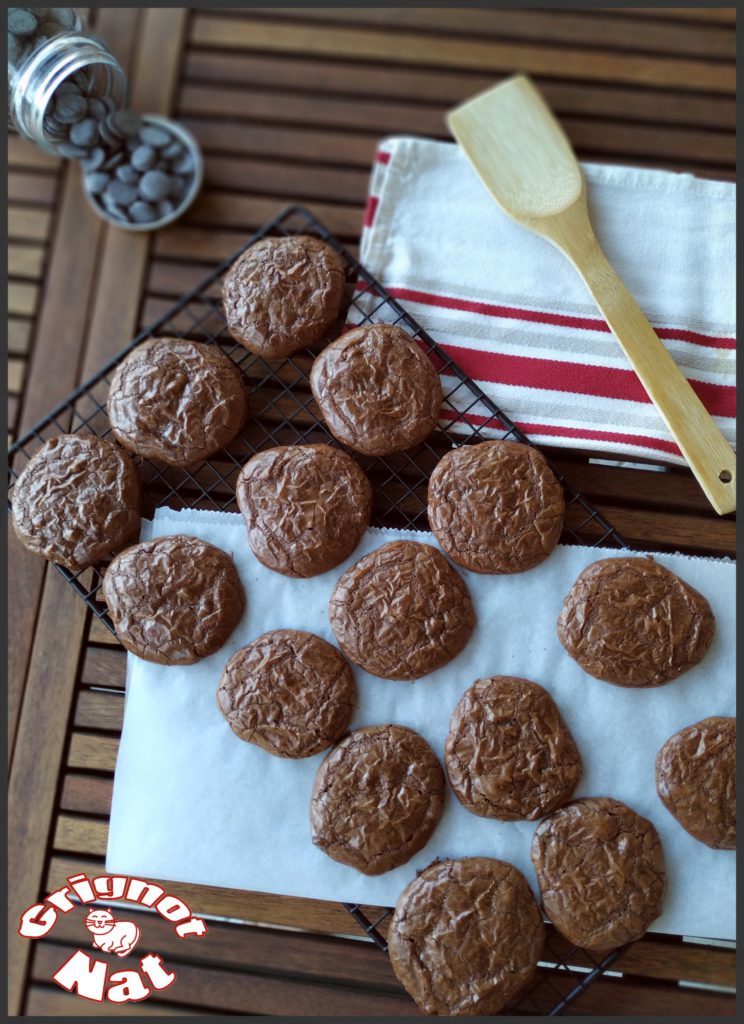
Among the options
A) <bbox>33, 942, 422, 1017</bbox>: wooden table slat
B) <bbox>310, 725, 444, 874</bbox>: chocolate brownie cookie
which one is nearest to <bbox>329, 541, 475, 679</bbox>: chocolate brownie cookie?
<bbox>310, 725, 444, 874</bbox>: chocolate brownie cookie

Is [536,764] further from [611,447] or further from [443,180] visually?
[443,180]

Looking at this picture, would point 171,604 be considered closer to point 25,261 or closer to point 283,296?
point 283,296

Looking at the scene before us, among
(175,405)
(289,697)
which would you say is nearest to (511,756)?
(289,697)

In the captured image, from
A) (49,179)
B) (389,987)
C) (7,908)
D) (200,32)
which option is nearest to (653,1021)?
(389,987)

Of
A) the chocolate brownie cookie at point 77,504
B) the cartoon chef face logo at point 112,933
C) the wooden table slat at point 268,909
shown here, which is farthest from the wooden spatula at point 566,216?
the cartoon chef face logo at point 112,933

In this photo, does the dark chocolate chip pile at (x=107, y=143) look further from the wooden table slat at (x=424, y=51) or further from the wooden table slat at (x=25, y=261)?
the wooden table slat at (x=424, y=51)
